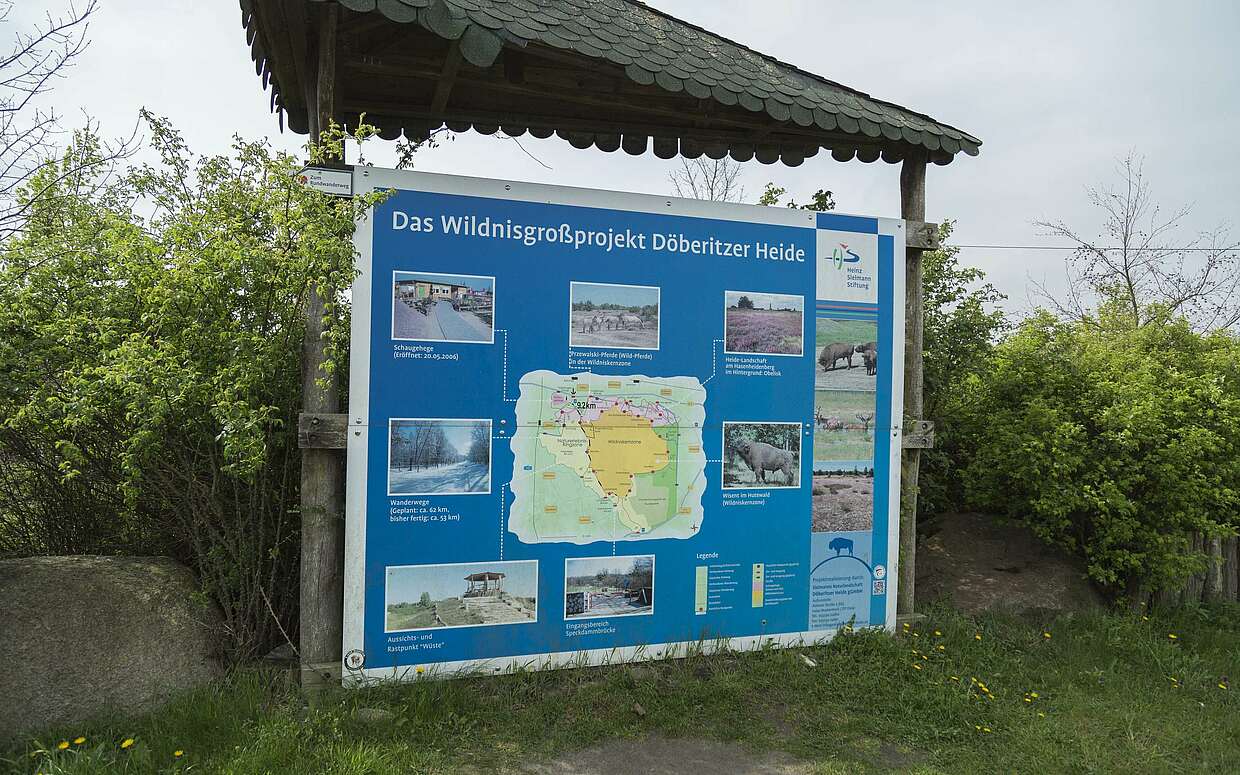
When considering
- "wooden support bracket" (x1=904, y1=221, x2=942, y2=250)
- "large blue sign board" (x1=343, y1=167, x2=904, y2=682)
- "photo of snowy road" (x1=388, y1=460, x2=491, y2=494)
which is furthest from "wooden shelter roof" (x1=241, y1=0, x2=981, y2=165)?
"photo of snowy road" (x1=388, y1=460, x2=491, y2=494)

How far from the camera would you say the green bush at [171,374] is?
13.1 ft

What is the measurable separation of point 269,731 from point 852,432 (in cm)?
394

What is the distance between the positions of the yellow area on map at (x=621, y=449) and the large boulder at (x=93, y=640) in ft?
7.73

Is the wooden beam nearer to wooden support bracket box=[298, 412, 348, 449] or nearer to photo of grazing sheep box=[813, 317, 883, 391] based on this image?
wooden support bracket box=[298, 412, 348, 449]

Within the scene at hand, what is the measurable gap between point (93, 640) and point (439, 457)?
1.93 meters

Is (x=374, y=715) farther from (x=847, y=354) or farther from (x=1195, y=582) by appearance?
(x=1195, y=582)

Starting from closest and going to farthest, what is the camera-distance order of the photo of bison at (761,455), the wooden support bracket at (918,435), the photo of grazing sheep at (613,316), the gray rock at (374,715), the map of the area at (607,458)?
1. the gray rock at (374,715)
2. the map of the area at (607,458)
3. the photo of grazing sheep at (613,316)
4. the photo of bison at (761,455)
5. the wooden support bracket at (918,435)

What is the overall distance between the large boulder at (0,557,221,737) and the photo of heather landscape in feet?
11.6

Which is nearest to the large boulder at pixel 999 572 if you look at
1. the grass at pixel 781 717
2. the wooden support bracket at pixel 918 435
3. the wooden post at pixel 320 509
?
the grass at pixel 781 717

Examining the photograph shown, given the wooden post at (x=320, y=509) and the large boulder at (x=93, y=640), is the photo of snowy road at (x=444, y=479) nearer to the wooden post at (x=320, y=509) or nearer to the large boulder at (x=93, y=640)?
the wooden post at (x=320, y=509)

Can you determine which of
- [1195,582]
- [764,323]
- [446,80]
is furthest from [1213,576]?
[446,80]

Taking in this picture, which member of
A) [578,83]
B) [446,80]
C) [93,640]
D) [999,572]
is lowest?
[999,572]

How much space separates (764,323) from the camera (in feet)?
17.5

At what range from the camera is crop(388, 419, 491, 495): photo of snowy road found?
14.8ft
